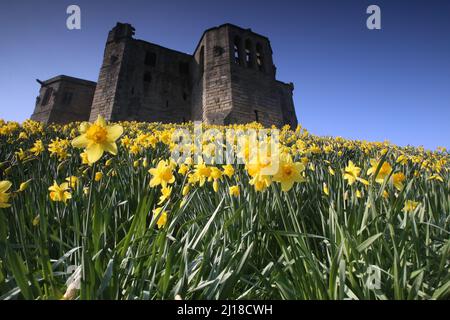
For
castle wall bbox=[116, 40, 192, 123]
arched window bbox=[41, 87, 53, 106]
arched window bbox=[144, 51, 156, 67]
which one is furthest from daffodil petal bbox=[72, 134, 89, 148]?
arched window bbox=[41, 87, 53, 106]

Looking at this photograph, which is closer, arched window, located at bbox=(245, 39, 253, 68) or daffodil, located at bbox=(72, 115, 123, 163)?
daffodil, located at bbox=(72, 115, 123, 163)

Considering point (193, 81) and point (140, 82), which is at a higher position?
point (193, 81)

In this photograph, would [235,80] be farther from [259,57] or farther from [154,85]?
[154,85]

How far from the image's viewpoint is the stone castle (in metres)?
17.3

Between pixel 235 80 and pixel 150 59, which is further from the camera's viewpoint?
pixel 150 59

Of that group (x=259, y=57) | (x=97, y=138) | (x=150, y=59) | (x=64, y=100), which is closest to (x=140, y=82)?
(x=150, y=59)

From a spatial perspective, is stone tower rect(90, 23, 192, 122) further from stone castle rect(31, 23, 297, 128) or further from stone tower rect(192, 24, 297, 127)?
stone tower rect(192, 24, 297, 127)

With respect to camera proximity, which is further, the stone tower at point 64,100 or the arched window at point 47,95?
the arched window at point 47,95

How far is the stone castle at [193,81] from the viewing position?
1734cm

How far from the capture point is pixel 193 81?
868 inches

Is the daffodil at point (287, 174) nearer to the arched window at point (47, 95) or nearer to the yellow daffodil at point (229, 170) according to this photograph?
the yellow daffodil at point (229, 170)

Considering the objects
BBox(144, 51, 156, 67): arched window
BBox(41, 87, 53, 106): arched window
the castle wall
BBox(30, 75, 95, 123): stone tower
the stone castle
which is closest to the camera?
the stone castle

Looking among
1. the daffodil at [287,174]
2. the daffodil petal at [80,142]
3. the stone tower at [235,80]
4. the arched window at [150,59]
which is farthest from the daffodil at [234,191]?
the arched window at [150,59]
